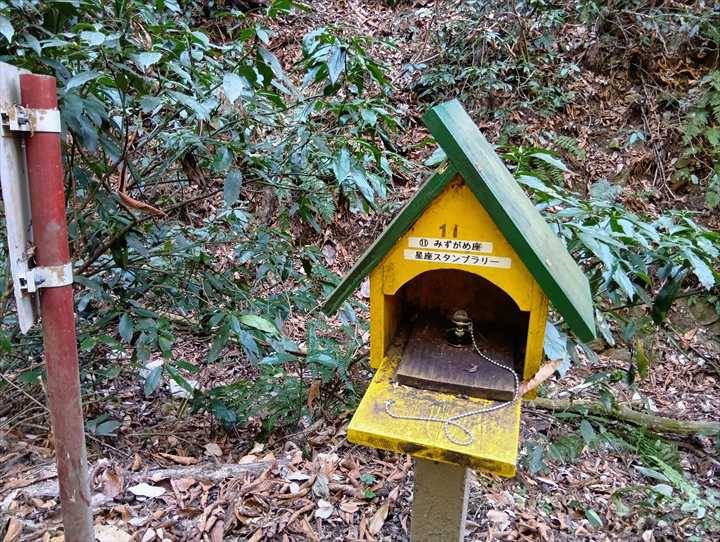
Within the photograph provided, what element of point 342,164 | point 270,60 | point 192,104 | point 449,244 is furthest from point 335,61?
point 449,244

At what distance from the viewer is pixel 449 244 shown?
135 cm

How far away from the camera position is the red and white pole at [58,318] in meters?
1.31

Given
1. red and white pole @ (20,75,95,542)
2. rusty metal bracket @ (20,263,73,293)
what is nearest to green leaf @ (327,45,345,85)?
red and white pole @ (20,75,95,542)

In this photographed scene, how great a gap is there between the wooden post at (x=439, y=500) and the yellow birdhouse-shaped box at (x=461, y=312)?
11.8 inches

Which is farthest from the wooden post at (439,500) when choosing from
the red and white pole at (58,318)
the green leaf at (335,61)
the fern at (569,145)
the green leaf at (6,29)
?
the fern at (569,145)

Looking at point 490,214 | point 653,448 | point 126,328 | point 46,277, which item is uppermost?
point 490,214

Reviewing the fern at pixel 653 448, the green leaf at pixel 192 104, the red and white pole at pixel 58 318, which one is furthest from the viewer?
the fern at pixel 653 448

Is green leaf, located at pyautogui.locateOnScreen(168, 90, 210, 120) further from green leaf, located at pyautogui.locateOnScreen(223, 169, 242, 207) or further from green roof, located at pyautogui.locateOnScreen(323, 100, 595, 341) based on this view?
green roof, located at pyautogui.locateOnScreen(323, 100, 595, 341)

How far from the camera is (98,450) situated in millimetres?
2492

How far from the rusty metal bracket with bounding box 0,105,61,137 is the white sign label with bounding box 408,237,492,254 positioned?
3.24ft

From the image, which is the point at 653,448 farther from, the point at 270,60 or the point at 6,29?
the point at 6,29

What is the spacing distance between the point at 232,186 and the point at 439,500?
4.43ft

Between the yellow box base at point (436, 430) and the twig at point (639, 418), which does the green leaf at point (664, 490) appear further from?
the yellow box base at point (436, 430)

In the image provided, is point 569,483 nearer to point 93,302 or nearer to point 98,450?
point 98,450
